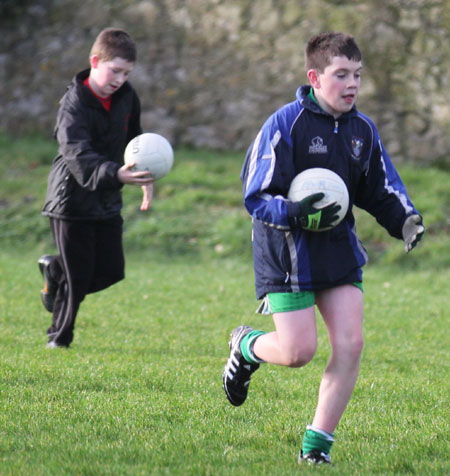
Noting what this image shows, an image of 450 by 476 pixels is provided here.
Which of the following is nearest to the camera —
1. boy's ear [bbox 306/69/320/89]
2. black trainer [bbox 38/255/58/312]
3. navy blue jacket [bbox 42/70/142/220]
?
boy's ear [bbox 306/69/320/89]

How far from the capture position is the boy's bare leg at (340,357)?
4.25 m

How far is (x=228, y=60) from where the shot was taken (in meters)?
17.4

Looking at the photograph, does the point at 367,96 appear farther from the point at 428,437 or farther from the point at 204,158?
the point at 428,437

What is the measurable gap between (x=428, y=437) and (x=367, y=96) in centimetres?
1218

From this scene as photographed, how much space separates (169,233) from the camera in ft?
46.8

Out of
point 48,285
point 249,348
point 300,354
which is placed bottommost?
point 48,285

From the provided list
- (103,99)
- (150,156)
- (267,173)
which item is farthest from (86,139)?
(267,173)

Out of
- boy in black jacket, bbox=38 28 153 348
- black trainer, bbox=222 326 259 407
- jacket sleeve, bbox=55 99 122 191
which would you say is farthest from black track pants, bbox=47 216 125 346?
black trainer, bbox=222 326 259 407

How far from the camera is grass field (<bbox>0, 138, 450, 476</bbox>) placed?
432cm

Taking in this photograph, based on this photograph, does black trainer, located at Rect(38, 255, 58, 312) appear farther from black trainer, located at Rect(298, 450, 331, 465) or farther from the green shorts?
black trainer, located at Rect(298, 450, 331, 465)

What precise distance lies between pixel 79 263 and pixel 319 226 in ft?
10.5

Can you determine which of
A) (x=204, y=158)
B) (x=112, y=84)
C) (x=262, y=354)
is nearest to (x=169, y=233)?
(x=204, y=158)

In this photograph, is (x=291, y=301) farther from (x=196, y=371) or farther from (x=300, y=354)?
(x=196, y=371)

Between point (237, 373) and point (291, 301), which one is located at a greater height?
point (291, 301)
